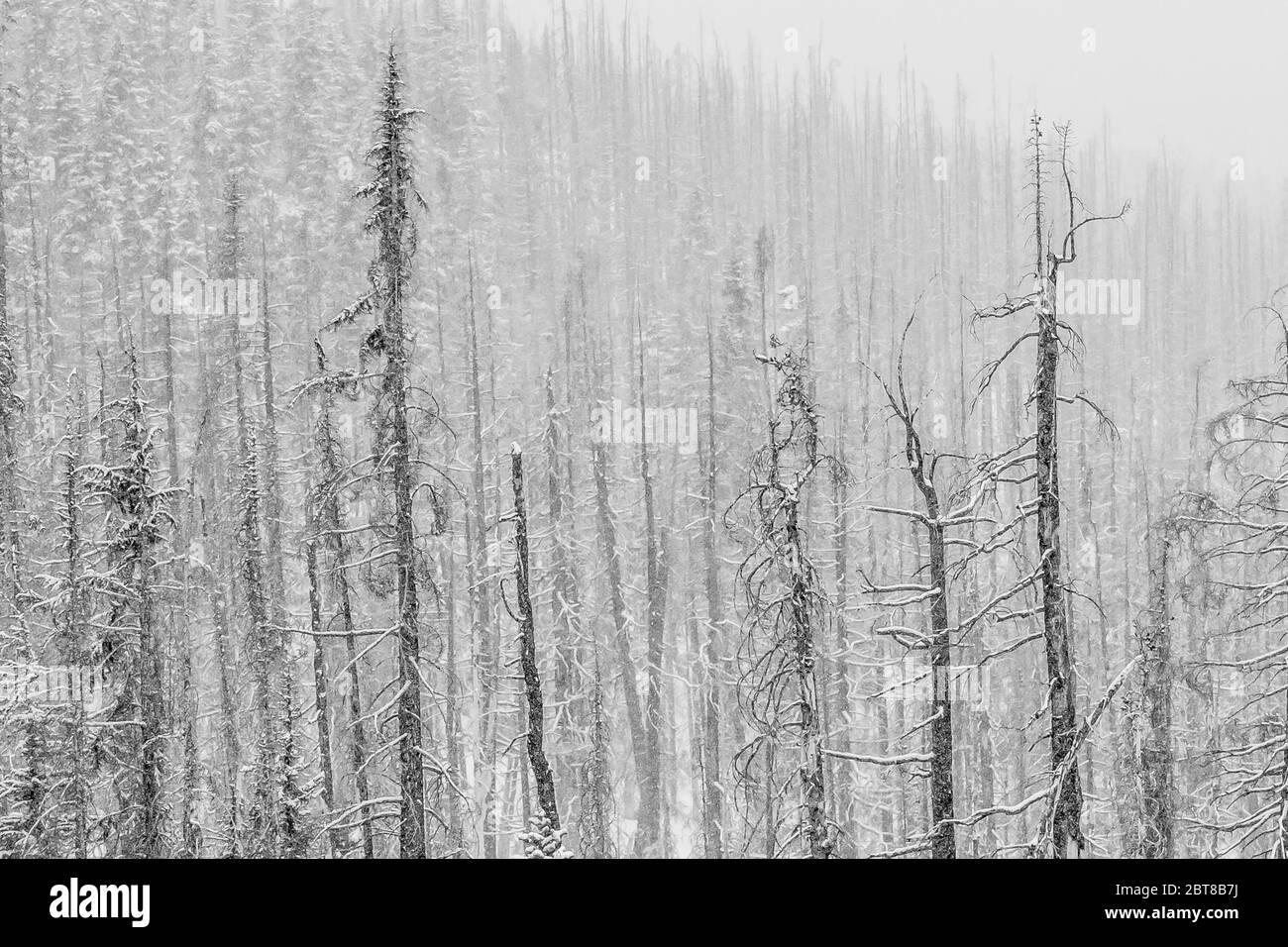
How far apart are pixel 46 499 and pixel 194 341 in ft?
33.0

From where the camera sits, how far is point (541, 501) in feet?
121

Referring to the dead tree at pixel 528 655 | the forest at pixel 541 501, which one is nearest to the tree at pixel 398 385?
the forest at pixel 541 501

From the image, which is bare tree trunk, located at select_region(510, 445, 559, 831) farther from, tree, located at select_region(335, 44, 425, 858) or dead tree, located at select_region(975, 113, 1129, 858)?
dead tree, located at select_region(975, 113, 1129, 858)

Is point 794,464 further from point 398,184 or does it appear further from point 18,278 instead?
point 18,278

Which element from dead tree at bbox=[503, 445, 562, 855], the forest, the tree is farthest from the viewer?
dead tree at bbox=[503, 445, 562, 855]

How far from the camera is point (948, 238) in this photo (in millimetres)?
83625

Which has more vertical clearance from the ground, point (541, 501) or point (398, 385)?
point (398, 385)

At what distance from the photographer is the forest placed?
561 inches

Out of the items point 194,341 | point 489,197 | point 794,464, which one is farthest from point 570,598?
point 489,197

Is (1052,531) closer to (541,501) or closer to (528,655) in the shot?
(528,655)

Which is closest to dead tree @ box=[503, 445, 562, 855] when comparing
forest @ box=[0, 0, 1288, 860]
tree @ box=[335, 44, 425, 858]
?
forest @ box=[0, 0, 1288, 860]

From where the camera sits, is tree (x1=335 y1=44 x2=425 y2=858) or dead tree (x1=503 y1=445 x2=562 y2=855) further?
dead tree (x1=503 y1=445 x2=562 y2=855)

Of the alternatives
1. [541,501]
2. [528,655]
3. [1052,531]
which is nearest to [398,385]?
[528,655]
